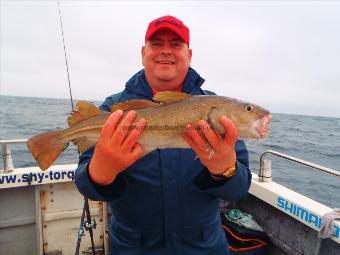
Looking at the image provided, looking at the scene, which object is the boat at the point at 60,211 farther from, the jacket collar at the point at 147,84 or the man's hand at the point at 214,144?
the man's hand at the point at 214,144

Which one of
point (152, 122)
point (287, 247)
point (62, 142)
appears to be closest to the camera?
point (152, 122)

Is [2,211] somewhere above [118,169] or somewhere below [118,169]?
below

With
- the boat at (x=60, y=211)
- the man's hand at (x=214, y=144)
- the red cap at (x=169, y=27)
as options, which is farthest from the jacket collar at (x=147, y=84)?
the boat at (x=60, y=211)

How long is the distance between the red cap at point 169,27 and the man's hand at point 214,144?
99cm

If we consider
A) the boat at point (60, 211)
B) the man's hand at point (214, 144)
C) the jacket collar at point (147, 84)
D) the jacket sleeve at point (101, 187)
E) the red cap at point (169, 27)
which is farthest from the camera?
the boat at point (60, 211)

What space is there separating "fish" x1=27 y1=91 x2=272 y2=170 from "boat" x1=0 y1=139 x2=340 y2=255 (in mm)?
1854

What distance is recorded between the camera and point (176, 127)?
2.65 metres

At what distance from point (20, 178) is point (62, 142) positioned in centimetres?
238

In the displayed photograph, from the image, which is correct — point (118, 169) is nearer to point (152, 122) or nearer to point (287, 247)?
point (152, 122)

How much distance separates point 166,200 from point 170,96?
89cm

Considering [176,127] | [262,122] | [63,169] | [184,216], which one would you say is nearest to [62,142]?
[176,127]

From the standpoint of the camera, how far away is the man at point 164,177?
2492mm

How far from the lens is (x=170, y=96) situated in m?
2.73

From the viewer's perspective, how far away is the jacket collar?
10.3 feet
